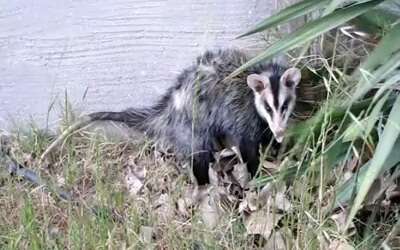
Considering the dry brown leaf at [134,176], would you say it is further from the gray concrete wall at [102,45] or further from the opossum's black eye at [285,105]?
the opossum's black eye at [285,105]

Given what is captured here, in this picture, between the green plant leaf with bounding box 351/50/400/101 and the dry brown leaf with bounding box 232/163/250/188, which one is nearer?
the green plant leaf with bounding box 351/50/400/101

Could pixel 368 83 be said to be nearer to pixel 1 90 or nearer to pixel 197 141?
pixel 197 141

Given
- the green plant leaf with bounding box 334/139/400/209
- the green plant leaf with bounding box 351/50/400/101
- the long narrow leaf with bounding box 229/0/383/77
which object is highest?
the long narrow leaf with bounding box 229/0/383/77

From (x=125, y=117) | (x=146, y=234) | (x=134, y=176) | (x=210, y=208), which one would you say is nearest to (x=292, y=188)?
(x=210, y=208)

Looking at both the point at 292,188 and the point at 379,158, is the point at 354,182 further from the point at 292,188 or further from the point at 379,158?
the point at 379,158

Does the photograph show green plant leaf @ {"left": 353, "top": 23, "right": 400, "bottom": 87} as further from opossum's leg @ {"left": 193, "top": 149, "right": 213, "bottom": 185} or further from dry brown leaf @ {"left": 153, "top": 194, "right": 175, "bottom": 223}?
opossum's leg @ {"left": 193, "top": 149, "right": 213, "bottom": 185}

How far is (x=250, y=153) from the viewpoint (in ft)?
13.9

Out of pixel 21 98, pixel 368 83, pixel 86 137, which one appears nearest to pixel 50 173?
pixel 86 137

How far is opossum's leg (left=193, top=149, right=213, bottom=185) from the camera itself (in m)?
4.20

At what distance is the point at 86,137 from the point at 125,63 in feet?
1.32

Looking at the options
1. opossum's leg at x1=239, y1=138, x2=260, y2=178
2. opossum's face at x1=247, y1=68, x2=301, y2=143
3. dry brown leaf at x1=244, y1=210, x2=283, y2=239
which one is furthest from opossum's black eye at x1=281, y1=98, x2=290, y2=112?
dry brown leaf at x1=244, y1=210, x2=283, y2=239

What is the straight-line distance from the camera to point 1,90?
473 cm

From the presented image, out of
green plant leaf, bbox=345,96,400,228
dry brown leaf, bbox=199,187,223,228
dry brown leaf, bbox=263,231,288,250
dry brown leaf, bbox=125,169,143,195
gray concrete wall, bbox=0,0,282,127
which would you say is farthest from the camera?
gray concrete wall, bbox=0,0,282,127

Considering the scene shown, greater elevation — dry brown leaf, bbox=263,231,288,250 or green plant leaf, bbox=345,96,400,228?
green plant leaf, bbox=345,96,400,228
